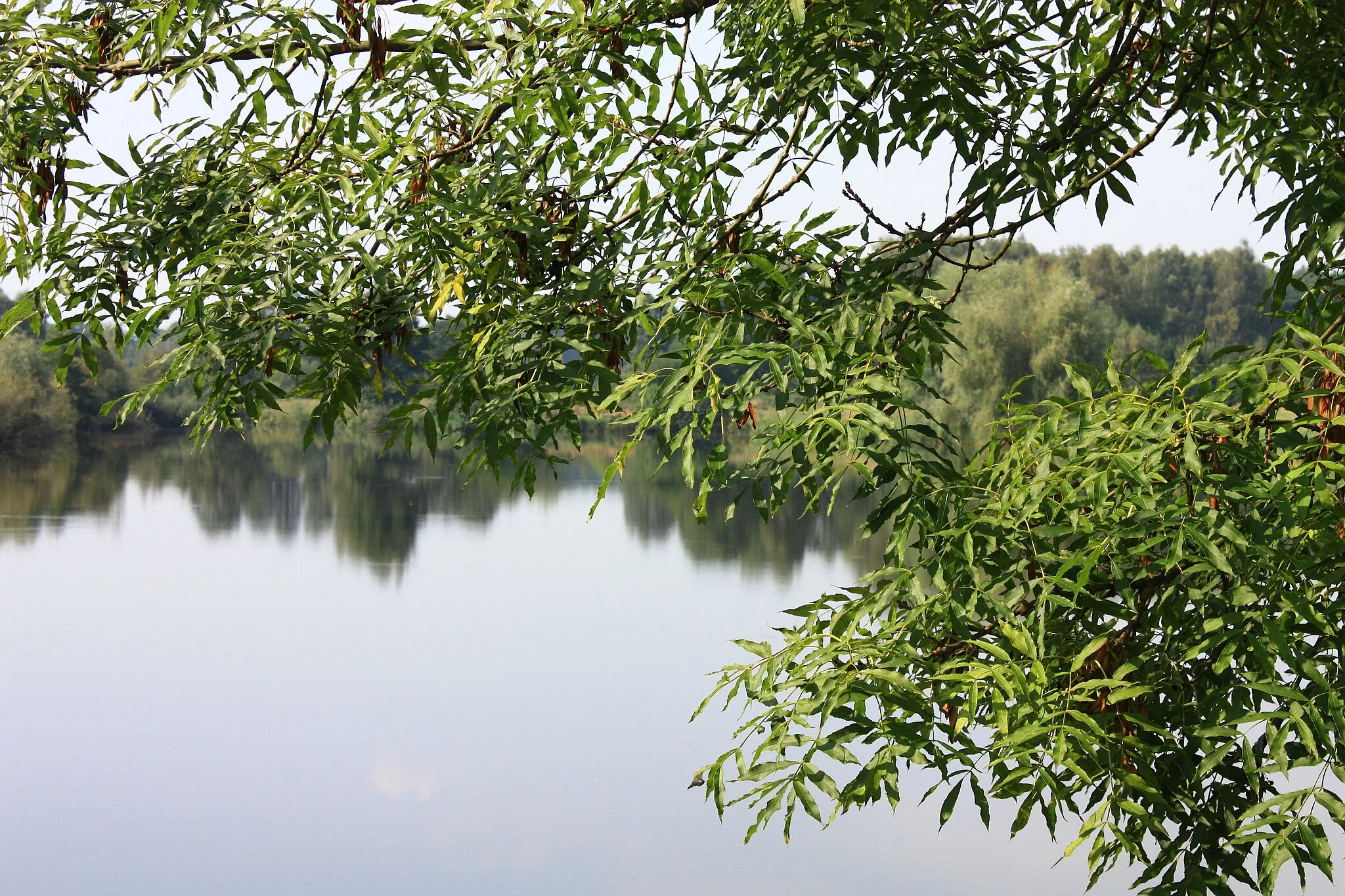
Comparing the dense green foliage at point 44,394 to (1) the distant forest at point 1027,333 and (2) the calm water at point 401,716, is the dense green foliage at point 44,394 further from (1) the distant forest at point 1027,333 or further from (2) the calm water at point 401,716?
(2) the calm water at point 401,716

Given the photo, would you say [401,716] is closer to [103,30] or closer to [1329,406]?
[103,30]

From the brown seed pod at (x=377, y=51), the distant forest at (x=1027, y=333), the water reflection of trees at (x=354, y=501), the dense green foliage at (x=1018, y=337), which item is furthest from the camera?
the distant forest at (x=1027, y=333)

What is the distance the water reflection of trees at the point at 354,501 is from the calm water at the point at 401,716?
180mm

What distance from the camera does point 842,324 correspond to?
8.70ft

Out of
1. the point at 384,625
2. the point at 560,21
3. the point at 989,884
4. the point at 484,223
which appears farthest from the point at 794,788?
the point at 384,625

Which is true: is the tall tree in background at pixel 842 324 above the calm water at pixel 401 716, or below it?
above

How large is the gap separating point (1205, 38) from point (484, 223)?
1.91 m

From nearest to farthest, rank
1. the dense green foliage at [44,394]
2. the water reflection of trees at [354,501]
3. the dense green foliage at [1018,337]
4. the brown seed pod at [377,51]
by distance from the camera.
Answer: the brown seed pod at [377,51] → the water reflection of trees at [354,501] → the dense green foliage at [1018,337] → the dense green foliage at [44,394]

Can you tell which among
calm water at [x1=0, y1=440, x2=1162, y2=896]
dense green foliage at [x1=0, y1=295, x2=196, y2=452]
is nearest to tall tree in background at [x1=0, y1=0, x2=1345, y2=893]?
calm water at [x1=0, y1=440, x2=1162, y2=896]

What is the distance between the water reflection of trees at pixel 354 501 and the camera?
19.5m

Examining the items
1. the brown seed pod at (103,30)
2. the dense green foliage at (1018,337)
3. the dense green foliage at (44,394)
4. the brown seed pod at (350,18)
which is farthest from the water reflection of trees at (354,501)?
the brown seed pod at (350,18)

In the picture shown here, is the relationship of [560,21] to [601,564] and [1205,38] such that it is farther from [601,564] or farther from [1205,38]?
[601,564]

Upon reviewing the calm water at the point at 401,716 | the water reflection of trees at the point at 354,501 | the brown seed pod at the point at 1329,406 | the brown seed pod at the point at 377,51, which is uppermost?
the brown seed pod at the point at 377,51

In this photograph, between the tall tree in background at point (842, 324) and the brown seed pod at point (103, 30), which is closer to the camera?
the tall tree in background at point (842, 324)
